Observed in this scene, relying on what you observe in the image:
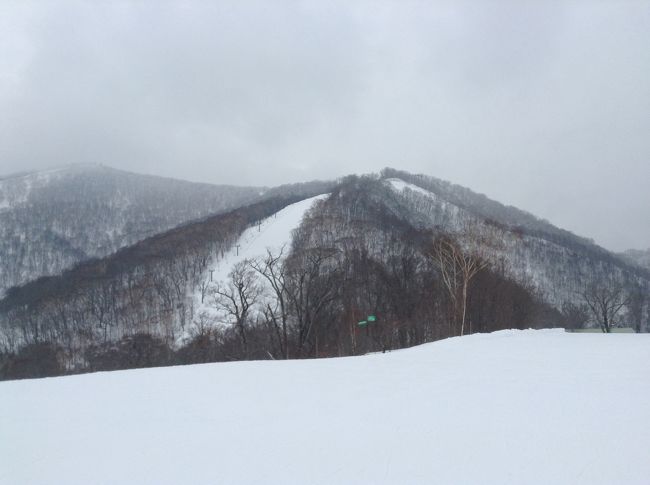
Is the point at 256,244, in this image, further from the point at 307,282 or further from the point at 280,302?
the point at 307,282

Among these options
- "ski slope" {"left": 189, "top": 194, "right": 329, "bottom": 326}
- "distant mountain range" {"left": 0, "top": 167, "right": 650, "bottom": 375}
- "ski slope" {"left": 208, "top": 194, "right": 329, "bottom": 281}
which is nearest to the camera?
"distant mountain range" {"left": 0, "top": 167, "right": 650, "bottom": 375}

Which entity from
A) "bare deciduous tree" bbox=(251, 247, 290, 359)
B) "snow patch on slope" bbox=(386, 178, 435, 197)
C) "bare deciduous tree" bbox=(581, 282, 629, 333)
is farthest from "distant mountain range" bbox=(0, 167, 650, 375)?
"bare deciduous tree" bbox=(581, 282, 629, 333)

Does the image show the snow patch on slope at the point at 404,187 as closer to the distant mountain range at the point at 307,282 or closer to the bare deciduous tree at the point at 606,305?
the distant mountain range at the point at 307,282

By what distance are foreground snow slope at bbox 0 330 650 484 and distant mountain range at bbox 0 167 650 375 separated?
15836mm

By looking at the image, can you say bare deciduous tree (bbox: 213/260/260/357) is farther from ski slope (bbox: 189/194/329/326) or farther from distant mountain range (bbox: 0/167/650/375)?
ski slope (bbox: 189/194/329/326)

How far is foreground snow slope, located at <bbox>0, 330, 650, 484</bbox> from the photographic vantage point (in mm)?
5133

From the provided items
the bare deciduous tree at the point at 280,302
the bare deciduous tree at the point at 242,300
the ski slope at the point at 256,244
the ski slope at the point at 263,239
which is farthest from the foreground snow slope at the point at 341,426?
the ski slope at the point at 263,239

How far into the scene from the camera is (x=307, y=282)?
28.5 meters

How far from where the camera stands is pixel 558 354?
1284cm

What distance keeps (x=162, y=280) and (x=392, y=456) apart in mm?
90991

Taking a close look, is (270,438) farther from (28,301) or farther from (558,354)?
(28,301)

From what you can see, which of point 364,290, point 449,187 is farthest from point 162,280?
point 449,187

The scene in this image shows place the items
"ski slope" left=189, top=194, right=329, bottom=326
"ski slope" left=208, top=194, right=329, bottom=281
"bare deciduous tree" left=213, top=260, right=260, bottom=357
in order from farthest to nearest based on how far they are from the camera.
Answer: "ski slope" left=208, top=194, right=329, bottom=281 → "ski slope" left=189, top=194, right=329, bottom=326 → "bare deciduous tree" left=213, top=260, right=260, bottom=357

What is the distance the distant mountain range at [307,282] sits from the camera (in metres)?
32.6
